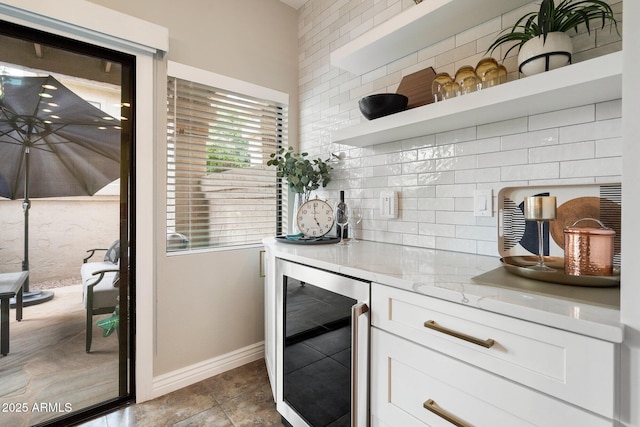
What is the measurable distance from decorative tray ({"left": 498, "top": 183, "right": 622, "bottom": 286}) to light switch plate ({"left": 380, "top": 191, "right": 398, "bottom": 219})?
559 mm

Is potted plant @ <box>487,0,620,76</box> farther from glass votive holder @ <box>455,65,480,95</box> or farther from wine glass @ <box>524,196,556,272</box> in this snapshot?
wine glass @ <box>524,196,556,272</box>

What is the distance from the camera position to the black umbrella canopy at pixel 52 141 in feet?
4.67

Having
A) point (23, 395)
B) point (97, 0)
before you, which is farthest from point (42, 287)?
point (97, 0)

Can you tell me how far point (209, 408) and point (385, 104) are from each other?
1.94 m

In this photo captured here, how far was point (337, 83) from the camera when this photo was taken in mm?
2084

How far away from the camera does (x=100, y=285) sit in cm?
167

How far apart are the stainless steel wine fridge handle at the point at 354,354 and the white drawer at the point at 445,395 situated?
64 millimetres

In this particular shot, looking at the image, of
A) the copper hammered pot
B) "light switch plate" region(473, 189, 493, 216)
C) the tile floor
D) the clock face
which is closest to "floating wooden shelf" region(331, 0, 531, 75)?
"light switch plate" region(473, 189, 493, 216)

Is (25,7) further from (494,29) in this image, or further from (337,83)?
(494,29)

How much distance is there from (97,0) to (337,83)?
144 centimetres

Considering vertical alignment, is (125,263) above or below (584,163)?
below

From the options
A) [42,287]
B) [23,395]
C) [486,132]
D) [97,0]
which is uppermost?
[97,0]

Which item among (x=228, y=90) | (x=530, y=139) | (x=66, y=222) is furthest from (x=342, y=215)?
(x=66, y=222)

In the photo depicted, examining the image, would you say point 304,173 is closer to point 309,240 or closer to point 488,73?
point 309,240
